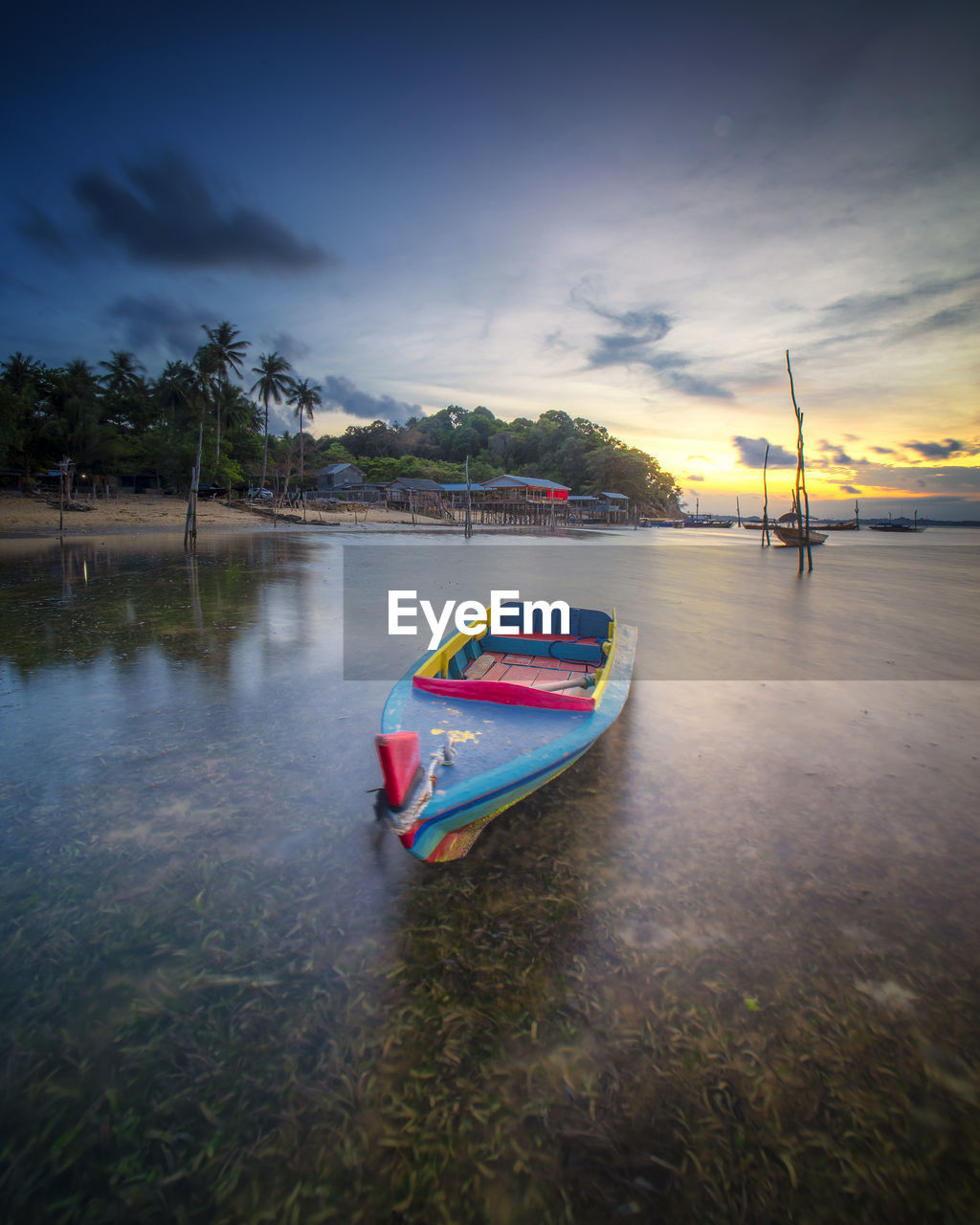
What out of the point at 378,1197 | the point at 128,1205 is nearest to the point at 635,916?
the point at 378,1197

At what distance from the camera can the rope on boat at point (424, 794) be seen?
2.72m

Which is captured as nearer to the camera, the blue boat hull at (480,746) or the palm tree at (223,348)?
the blue boat hull at (480,746)

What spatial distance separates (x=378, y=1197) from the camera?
5.90ft

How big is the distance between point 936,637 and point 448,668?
1088 centimetres

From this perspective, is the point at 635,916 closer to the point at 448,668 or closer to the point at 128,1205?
the point at 128,1205

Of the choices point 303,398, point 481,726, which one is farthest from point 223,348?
point 481,726

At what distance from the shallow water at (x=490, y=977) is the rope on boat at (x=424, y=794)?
0.67m

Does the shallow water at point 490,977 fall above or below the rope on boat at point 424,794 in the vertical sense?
below

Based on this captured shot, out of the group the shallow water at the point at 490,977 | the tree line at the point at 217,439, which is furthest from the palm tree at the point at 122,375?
the shallow water at the point at 490,977

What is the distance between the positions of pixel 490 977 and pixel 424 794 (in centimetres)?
91

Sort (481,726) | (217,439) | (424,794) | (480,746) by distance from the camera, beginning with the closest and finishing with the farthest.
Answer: (424,794) → (480,746) → (481,726) → (217,439)

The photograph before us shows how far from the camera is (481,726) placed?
3.91m

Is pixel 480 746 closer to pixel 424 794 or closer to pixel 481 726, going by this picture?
pixel 481 726

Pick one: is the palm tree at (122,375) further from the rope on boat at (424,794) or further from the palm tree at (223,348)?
the rope on boat at (424,794)
